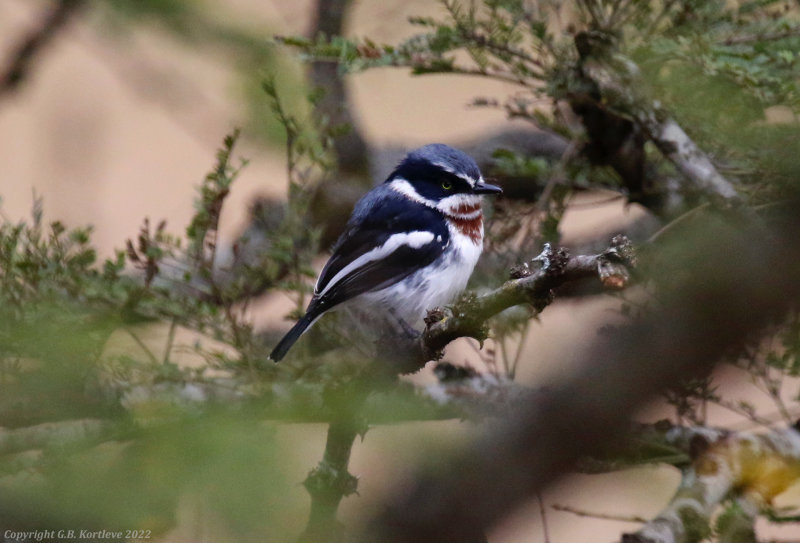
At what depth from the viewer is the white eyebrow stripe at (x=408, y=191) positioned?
3.28 meters

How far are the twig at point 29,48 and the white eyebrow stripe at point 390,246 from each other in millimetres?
1795

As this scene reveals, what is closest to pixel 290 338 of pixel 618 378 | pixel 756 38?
pixel 756 38

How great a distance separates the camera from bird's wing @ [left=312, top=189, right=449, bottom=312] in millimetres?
2963

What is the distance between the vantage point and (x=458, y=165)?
10.5 ft

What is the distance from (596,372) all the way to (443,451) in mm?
271

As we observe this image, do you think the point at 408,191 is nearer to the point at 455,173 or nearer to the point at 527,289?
the point at 455,173

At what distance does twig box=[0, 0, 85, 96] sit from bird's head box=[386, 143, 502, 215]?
5.35ft

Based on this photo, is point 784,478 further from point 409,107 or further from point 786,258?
point 409,107

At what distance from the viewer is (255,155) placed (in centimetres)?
381

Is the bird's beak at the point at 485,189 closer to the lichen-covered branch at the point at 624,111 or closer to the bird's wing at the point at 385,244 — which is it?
the bird's wing at the point at 385,244

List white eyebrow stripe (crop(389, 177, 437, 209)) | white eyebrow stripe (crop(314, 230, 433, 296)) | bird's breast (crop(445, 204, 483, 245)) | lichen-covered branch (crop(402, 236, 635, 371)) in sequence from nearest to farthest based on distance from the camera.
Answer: lichen-covered branch (crop(402, 236, 635, 371)), white eyebrow stripe (crop(314, 230, 433, 296)), bird's breast (crop(445, 204, 483, 245)), white eyebrow stripe (crop(389, 177, 437, 209))

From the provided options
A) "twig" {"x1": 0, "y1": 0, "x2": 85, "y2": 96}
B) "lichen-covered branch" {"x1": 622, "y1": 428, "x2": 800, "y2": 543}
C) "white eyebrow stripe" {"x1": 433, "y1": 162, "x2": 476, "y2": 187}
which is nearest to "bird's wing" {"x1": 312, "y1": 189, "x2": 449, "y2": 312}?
"white eyebrow stripe" {"x1": 433, "y1": 162, "x2": 476, "y2": 187}

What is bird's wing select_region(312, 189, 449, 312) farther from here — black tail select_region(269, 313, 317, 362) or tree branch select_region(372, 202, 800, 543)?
tree branch select_region(372, 202, 800, 543)

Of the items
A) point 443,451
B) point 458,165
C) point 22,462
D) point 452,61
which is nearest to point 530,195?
point 458,165
